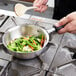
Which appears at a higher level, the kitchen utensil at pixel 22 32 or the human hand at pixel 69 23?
the human hand at pixel 69 23

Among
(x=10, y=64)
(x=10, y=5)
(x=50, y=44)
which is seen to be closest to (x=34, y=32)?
(x=50, y=44)

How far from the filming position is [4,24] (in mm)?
898

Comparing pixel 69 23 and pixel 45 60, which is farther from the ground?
pixel 69 23

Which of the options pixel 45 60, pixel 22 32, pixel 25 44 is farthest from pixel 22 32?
pixel 45 60

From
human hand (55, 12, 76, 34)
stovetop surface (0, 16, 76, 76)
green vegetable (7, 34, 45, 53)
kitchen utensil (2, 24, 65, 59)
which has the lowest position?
stovetop surface (0, 16, 76, 76)

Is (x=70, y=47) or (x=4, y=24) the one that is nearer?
(x=70, y=47)

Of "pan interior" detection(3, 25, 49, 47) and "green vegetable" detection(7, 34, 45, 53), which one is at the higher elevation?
"pan interior" detection(3, 25, 49, 47)

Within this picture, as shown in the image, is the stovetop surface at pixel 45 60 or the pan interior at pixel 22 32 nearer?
the stovetop surface at pixel 45 60

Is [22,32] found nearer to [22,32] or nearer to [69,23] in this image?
[22,32]

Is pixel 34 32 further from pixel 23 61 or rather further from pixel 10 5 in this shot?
pixel 10 5

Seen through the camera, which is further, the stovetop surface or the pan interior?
the pan interior

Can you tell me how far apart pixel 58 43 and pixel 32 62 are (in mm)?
160

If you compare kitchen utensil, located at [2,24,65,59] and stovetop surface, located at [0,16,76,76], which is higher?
kitchen utensil, located at [2,24,65,59]

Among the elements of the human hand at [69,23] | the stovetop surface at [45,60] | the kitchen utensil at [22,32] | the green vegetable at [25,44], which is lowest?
the stovetop surface at [45,60]
